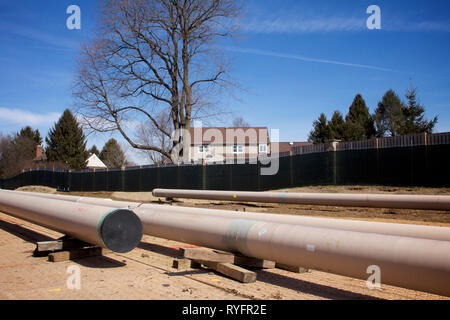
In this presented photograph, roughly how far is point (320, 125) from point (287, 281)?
43.7m

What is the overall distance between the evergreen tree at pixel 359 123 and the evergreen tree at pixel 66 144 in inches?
1712

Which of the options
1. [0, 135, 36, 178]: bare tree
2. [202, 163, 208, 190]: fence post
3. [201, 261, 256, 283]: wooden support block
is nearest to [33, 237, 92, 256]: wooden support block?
[201, 261, 256, 283]: wooden support block

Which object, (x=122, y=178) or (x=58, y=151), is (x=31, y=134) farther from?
(x=122, y=178)

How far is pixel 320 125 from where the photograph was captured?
154 ft

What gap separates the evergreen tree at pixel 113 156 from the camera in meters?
75.0

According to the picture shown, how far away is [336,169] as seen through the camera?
60.4 ft

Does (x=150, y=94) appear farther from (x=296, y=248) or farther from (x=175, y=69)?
(x=296, y=248)

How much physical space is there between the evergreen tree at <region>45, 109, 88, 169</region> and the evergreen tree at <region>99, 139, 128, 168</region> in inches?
350

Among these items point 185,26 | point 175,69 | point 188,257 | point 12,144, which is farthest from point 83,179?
point 12,144

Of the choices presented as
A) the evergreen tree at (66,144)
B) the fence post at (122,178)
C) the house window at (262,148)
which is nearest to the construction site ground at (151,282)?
the fence post at (122,178)

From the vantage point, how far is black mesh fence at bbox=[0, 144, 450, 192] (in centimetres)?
1552

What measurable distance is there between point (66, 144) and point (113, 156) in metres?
15.7

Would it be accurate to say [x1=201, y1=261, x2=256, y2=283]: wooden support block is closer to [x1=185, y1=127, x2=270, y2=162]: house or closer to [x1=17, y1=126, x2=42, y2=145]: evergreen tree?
[x1=185, y1=127, x2=270, y2=162]: house

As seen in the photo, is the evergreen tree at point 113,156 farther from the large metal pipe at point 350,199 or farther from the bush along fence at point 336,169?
the large metal pipe at point 350,199
